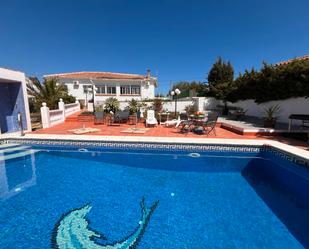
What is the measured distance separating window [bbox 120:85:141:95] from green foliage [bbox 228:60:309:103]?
47.8 feet

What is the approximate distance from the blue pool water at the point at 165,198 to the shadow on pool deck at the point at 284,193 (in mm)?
23

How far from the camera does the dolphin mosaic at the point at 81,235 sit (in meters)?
2.82

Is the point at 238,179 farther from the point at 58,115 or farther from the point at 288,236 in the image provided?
the point at 58,115

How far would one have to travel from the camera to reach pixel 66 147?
8398mm

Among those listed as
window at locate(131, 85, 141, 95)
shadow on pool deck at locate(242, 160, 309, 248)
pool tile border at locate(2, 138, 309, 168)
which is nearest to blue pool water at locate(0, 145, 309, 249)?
shadow on pool deck at locate(242, 160, 309, 248)

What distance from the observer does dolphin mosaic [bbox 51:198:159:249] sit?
9.25 feet

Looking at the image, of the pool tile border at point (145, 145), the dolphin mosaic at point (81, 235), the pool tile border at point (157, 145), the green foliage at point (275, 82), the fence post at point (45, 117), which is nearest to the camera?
the dolphin mosaic at point (81, 235)

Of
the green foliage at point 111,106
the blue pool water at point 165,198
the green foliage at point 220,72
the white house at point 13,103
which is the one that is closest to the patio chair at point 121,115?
the green foliage at point 111,106

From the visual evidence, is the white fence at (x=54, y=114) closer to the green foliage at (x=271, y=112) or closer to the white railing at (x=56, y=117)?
the white railing at (x=56, y=117)

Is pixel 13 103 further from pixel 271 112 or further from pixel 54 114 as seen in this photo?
pixel 271 112

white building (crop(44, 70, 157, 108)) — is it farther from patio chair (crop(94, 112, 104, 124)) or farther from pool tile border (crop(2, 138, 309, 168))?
pool tile border (crop(2, 138, 309, 168))

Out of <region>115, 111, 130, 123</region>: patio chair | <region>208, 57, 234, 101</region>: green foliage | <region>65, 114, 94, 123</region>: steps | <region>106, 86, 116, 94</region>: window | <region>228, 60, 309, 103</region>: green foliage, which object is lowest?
<region>65, 114, 94, 123</region>: steps

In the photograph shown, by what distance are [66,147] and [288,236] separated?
29.4 ft

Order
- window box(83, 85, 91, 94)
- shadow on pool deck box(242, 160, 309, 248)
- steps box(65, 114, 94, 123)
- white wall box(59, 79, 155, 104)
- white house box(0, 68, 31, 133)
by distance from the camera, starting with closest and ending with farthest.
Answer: shadow on pool deck box(242, 160, 309, 248)
white house box(0, 68, 31, 133)
steps box(65, 114, 94, 123)
white wall box(59, 79, 155, 104)
window box(83, 85, 91, 94)
